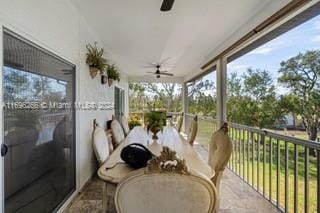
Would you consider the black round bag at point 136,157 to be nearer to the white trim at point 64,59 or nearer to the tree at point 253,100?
the white trim at point 64,59

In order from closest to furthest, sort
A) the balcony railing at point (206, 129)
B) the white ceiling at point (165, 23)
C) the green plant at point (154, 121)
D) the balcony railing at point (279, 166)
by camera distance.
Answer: the balcony railing at point (279, 166) → the white ceiling at point (165, 23) → the green plant at point (154, 121) → the balcony railing at point (206, 129)

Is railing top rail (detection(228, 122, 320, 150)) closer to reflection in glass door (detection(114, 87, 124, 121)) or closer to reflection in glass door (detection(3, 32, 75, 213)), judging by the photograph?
reflection in glass door (detection(3, 32, 75, 213))

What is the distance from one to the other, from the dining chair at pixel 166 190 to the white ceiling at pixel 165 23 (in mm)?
2477

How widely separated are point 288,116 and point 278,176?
0.77 metres

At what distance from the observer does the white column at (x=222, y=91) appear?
5031mm

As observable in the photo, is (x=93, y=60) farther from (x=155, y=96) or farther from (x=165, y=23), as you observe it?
(x=155, y=96)

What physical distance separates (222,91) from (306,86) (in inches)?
107

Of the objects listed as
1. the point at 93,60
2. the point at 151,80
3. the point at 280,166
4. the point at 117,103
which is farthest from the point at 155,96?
the point at 280,166

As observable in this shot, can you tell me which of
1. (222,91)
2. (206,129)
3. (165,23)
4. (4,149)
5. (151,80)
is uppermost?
(165,23)

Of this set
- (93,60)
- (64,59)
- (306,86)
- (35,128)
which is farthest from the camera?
(93,60)

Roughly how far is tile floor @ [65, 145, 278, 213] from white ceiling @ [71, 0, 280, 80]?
7.75 feet

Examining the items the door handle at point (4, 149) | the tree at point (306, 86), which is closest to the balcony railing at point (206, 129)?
the tree at point (306, 86)

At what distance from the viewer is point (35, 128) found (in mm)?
2162

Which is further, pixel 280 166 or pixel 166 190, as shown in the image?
pixel 280 166
